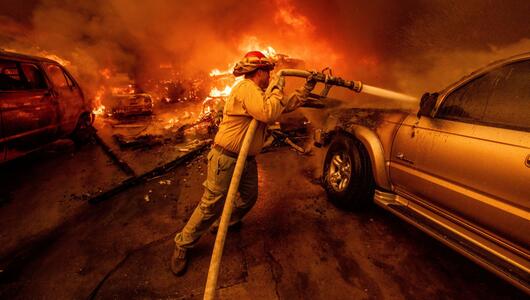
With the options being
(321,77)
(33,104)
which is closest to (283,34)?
(33,104)

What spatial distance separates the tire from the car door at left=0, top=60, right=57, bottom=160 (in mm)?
5456

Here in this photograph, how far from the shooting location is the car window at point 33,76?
5.22 metres

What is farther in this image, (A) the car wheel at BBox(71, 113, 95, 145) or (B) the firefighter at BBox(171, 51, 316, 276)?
(A) the car wheel at BBox(71, 113, 95, 145)

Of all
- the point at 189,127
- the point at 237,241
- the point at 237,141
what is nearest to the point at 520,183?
the point at 237,141

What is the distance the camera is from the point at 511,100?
7.37ft

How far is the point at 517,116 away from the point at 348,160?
188 cm

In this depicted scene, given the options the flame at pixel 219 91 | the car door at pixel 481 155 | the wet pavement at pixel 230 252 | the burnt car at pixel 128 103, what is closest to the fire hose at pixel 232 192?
the wet pavement at pixel 230 252

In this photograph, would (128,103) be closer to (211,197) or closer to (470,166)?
(211,197)

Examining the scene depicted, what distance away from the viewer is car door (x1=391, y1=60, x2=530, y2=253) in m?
2.04

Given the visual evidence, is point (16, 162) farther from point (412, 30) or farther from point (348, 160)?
point (412, 30)

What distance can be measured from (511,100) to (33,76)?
7.54 meters

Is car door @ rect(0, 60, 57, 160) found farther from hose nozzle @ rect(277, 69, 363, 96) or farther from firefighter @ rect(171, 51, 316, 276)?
hose nozzle @ rect(277, 69, 363, 96)

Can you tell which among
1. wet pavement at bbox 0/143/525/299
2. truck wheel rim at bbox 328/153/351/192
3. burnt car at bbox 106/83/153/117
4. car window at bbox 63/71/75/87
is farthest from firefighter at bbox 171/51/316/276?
burnt car at bbox 106/83/153/117

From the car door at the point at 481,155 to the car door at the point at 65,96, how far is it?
6.89 meters
